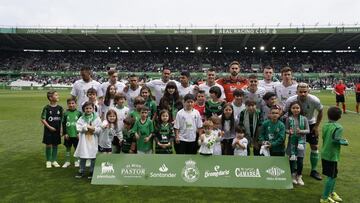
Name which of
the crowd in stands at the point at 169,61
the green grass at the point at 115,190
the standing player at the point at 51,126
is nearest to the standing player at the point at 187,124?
the green grass at the point at 115,190

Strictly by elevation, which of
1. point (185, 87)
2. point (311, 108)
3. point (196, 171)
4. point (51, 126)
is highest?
point (185, 87)

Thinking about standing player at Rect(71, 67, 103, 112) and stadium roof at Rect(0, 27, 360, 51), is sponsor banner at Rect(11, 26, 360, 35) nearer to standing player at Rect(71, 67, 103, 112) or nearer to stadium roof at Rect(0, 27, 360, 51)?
stadium roof at Rect(0, 27, 360, 51)

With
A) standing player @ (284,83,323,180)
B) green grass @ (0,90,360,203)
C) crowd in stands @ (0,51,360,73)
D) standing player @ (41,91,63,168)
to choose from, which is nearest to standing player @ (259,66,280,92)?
standing player @ (284,83,323,180)

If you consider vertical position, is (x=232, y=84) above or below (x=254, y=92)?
above

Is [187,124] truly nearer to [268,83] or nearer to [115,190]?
[115,190]

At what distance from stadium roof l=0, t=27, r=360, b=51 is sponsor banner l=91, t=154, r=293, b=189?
39.9 metres

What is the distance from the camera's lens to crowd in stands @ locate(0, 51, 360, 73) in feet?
182

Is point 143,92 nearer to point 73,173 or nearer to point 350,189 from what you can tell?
point 73,173

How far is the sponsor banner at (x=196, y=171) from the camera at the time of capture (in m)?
5.81

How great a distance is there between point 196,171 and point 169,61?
5371cm

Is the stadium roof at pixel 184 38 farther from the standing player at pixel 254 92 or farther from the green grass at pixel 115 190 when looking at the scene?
the green grass at pixel 115 190

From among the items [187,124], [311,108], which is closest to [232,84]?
[187,124]

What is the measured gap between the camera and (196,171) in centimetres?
589

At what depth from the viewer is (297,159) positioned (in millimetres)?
6250
